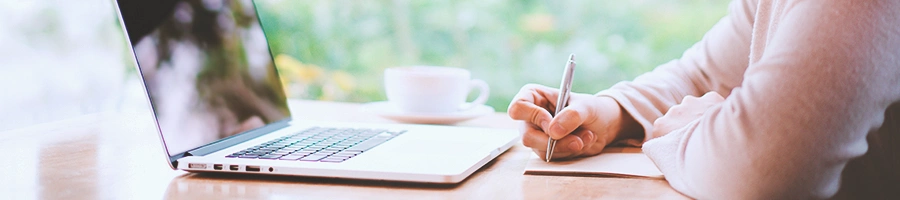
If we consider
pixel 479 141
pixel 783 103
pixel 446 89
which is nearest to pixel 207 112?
pixel 479 141

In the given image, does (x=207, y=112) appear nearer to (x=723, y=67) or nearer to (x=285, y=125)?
(x=285, y=125)

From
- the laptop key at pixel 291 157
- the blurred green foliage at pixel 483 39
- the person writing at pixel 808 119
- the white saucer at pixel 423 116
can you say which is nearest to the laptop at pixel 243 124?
the laptop key at pixel 291 157

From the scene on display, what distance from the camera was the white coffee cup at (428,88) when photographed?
3.54 ft

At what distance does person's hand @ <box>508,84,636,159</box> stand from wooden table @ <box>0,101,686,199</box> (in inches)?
1.4

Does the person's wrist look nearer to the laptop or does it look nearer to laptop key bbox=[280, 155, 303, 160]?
the laptop

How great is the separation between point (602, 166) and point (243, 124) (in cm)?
41

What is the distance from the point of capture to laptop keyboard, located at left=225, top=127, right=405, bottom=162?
655 mm

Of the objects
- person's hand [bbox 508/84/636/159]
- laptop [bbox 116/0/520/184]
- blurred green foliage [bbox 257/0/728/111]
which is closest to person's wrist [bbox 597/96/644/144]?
person's hand [bbox 508/84/636/159]

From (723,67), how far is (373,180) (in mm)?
605

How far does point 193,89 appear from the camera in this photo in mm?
754

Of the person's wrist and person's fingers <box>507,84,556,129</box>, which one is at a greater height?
person's fingers <box>507,84,556,129</box>

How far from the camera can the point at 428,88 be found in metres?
1.08

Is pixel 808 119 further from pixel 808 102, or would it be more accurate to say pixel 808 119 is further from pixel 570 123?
pixel 570 123

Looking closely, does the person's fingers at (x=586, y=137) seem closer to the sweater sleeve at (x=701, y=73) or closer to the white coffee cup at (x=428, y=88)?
the sweater sleeve at (x=701, y=73)
